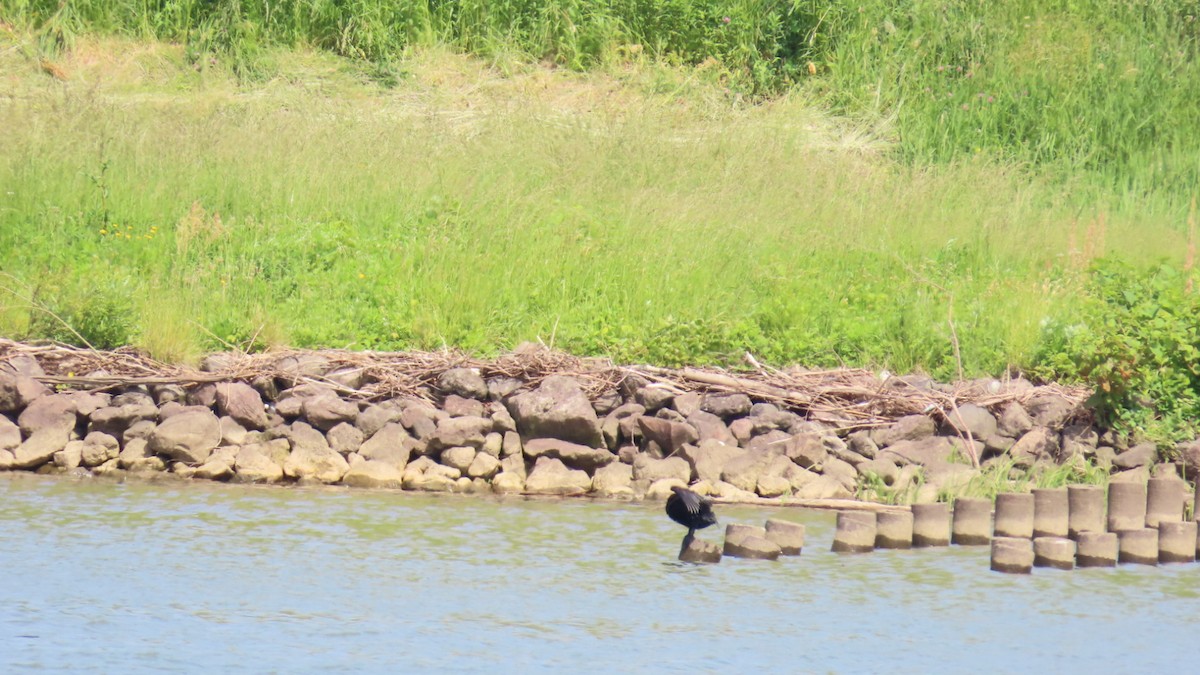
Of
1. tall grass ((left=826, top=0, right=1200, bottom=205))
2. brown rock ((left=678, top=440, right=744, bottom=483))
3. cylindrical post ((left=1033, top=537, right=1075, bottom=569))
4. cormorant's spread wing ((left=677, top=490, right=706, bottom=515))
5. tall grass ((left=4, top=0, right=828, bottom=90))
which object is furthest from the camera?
tall grass ((left=4, top=0, right=828, bottom=90))

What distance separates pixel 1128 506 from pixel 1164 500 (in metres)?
0.20

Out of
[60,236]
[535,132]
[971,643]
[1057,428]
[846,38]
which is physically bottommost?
[971,643]

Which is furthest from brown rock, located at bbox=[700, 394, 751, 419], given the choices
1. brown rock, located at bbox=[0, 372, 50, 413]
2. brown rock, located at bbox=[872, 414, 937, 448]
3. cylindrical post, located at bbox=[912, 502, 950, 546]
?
brown rock, located at bbox=[0, 372, 50, 413]

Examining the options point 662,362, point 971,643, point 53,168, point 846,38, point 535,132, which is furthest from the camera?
point 846,38

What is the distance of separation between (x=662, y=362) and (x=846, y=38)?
888 centimetres

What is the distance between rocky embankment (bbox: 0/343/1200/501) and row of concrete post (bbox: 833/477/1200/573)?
0.95 meters

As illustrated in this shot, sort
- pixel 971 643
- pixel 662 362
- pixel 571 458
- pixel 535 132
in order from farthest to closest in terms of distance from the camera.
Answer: pixel 535 132 < pixel 662 362 < pixel 571 458 < pixel 971 643

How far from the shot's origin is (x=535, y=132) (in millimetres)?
14047

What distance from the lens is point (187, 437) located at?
8789 millimetres

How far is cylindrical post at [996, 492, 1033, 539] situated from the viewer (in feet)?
23.9

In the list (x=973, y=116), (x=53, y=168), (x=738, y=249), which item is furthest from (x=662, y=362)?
(x=973, y=116)

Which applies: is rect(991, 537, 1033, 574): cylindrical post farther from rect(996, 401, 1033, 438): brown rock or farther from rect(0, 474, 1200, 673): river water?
rect(996, 401, 1033, 438): brown rock

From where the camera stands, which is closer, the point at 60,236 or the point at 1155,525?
the point at 1155,525

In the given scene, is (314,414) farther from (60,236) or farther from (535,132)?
(535,132)
